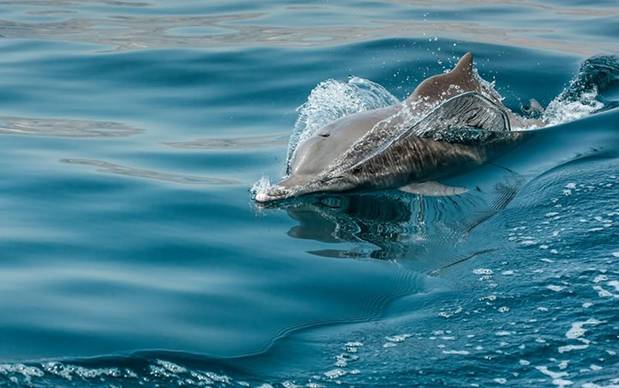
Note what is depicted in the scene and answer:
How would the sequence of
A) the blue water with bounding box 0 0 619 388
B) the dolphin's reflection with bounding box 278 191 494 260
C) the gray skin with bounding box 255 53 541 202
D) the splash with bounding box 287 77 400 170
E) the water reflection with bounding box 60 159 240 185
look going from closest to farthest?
the blue water with bounding box 0 0 619 388, the dolphin's reflection with bounding box 278 191 494 260, the gray skin with bounding box 255 53 541 202, the water reflection with bounding box 60 159 240 185, the splash with bounding box 287 77 400 170

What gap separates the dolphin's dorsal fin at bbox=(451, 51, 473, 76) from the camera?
964 cm

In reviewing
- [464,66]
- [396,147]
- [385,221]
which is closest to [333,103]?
[464,66]

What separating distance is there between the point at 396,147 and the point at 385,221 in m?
0.96

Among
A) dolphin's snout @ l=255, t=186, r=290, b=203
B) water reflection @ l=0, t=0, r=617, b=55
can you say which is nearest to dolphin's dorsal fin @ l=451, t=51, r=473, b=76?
dolphin's snout @ l=255, t=186, r=290, b=203

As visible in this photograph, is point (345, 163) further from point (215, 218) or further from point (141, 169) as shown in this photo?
point (141, 169)

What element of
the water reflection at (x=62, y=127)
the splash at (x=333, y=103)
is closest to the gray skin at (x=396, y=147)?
the splash at (x=333, y=103)

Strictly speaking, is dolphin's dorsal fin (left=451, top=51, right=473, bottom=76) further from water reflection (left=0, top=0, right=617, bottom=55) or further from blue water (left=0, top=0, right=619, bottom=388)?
water reflection (left=0, top=0, right=617, bottom=55)

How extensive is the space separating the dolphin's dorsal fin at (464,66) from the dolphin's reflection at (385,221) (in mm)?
1276

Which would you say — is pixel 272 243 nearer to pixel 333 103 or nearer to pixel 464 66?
pixel 464 66

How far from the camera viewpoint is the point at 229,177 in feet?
31.3

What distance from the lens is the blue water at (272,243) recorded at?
5961 mm

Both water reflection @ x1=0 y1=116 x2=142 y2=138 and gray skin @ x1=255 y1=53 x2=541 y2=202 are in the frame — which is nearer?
gray skin @ x1=255 y1=53 x2=541 y2=202

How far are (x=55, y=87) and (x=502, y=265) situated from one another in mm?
7177

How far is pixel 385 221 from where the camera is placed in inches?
327
